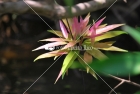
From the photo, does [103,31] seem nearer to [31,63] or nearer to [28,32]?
[31,63]

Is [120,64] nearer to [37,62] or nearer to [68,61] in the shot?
[68,61]

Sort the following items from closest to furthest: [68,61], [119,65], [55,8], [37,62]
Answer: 1. [119,65]
2. [68,61]
3. [55,8]
4. [37,62]

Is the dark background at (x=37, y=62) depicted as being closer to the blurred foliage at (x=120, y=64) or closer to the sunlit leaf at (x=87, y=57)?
the sunlit leaf at (x=87, y=57)

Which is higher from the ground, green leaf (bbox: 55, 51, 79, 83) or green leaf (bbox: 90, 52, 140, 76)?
green leaf (bbox: 90, 52, 140, 76)

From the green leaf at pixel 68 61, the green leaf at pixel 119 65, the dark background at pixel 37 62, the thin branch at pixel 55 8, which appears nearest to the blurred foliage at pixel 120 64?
the green leaf at pixel 119 65

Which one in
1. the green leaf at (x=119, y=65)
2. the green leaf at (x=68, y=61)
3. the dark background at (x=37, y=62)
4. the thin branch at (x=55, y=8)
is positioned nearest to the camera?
the green leaf at (x=119, y=65)

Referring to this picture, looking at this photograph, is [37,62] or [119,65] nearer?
[119,65]

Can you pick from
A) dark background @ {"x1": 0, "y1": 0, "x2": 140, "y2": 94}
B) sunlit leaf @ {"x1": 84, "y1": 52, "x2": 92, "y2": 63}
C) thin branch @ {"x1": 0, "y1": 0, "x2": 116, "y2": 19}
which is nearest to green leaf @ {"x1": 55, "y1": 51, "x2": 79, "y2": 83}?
sunlit leaf @ {"x1": 84, "y1": 52, "x2": 92, "y2": 63}

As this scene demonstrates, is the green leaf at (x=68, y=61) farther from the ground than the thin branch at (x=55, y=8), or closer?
closer

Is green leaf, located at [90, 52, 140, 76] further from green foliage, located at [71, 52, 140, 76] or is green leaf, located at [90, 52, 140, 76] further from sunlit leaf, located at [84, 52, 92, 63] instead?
sunlit leaf, located at [84, 52, 92, 63]

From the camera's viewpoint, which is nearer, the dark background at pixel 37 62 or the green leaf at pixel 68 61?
the green leaf at pixel 68 61

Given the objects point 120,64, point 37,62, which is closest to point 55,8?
point 120,64
